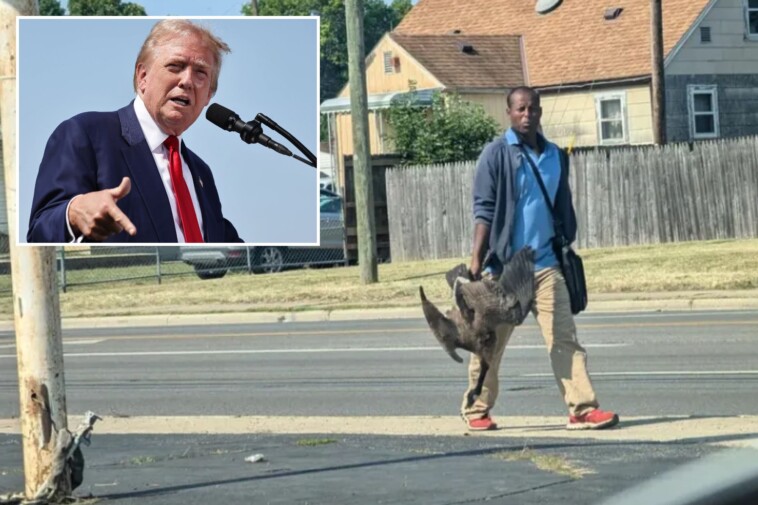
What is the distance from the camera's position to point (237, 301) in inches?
859

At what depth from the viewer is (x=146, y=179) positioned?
14.1ft

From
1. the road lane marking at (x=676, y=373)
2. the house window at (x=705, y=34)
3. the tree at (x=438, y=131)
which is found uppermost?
the house window at (x=705, y=34)

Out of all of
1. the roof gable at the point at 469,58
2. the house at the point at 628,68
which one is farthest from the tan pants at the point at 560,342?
the roof gable at the point at 469,58

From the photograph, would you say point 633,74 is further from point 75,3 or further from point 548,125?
point 75,3

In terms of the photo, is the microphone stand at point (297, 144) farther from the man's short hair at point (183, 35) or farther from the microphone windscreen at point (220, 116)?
the man's short hair at point (183, 35)

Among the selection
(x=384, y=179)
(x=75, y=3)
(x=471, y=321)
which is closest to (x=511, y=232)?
(x=471, y=321)

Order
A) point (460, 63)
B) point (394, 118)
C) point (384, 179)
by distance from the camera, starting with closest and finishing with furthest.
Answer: point (384, 179) → point (394, 118) → point (460, 63)

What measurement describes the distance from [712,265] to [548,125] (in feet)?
57.4

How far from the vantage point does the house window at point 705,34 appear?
120 feet

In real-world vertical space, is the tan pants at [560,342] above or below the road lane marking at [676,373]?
above

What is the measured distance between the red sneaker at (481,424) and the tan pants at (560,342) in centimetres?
22

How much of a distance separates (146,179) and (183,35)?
0.44 m

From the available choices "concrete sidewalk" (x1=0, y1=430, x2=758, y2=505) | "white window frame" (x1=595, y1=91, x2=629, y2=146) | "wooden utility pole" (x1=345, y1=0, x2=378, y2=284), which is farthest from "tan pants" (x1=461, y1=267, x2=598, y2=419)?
"white window frame" (x1=595, y1=91, x2=629, y2=146)

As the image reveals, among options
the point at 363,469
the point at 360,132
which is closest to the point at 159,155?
the point at 363,469
